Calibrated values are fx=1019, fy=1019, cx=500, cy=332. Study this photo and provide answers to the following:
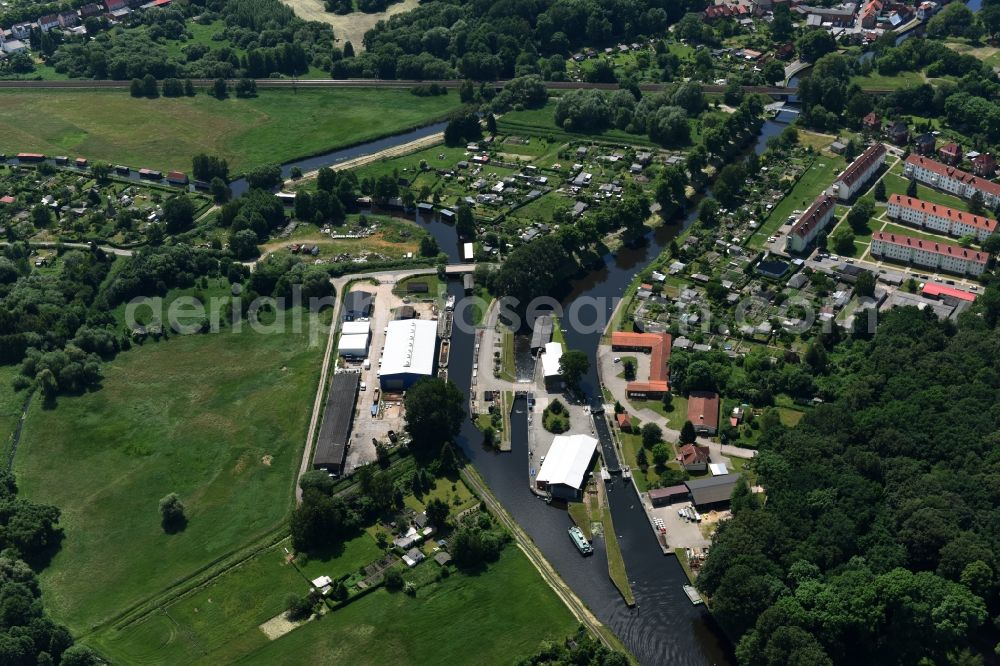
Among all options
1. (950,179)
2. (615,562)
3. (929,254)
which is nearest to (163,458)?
(615,562)

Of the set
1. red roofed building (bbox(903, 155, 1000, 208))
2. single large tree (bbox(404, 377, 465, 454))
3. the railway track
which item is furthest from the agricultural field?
single large tree (bbox(404, 377, 465, 454))

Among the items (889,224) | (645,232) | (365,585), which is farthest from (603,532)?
(889,224)

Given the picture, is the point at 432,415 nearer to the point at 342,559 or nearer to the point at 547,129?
the point at 342,559

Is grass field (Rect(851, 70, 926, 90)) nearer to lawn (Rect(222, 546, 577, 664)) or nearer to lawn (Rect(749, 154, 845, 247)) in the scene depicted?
lawn (Rect(749, 154, 845, 247))

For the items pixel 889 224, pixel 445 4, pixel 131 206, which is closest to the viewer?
pixel 889 224

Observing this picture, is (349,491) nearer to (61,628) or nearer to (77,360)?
(61,628)

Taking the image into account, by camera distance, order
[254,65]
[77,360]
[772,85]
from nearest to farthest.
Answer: [77,360], [772,85], [254,65]
